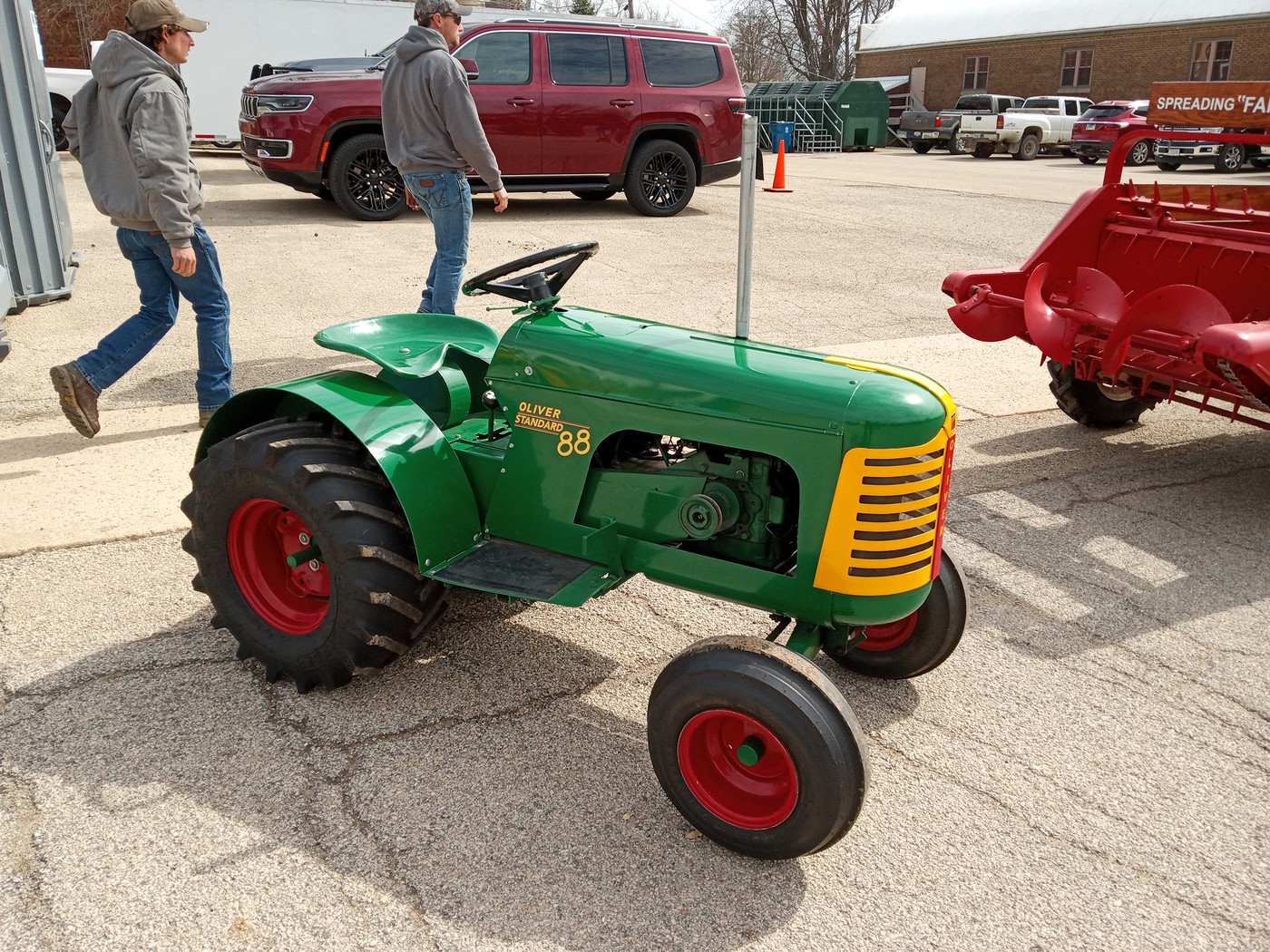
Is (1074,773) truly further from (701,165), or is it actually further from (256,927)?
(701,165)

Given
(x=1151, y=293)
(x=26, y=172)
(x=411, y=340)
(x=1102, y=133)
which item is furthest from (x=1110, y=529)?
(x=1102, y=133)

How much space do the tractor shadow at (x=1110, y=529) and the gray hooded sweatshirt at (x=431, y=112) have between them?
3.14 metres

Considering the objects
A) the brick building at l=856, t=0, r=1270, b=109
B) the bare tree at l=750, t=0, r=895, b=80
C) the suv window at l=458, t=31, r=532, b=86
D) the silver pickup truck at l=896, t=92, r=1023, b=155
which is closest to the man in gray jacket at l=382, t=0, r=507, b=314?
the suv window at l=458, t=31, r=532, b=86

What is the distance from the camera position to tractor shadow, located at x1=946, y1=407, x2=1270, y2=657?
3.97 metres

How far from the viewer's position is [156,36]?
4.58 m

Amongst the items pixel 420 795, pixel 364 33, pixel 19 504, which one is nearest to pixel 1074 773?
pixel 420 795

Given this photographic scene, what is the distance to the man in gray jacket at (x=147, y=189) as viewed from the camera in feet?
14.7

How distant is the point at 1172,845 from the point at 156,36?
4902 mm

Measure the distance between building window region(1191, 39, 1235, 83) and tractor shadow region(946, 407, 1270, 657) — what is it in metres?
34.1

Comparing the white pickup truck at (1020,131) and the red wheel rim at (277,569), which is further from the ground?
the white pickup truck at (1020,131)

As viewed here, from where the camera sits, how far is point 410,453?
10.2 ft

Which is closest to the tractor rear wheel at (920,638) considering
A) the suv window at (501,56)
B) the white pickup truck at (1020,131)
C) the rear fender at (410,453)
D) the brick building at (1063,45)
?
the rear fender at (410,453)

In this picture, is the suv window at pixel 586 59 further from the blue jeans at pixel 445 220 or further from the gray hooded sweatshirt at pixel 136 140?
the gray hooded sweatshirt at pixel 136 140

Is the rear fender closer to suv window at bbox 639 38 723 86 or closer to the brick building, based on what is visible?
suv window at bbox 639 38 723 86
